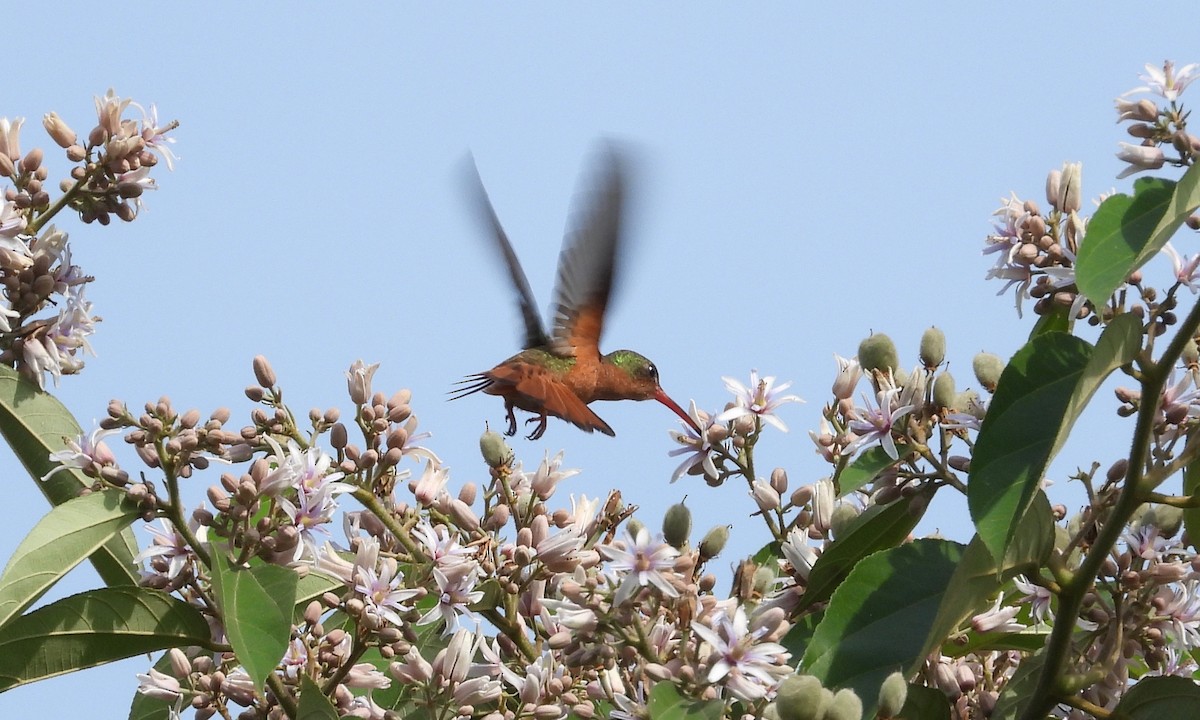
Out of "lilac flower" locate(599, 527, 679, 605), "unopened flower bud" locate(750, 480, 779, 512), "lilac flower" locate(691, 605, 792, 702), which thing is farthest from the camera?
"unopened flower bud" locate(750, 480, 779, 512)

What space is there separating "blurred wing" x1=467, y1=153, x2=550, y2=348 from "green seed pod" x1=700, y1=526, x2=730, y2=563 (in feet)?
7.69

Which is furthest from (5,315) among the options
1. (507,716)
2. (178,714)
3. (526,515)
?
(507,716)

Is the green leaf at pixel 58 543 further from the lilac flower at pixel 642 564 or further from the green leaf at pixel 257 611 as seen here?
the lilac flower at pixel 642 564

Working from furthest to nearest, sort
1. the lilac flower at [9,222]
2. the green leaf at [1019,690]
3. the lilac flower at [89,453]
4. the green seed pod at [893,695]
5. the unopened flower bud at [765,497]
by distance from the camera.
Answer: the lilac flower at [9,222] < the unopened flower bud at [765,497] < the lilac flower at [89,453] < the green leaf at [1019,690] < the green seed pod at [893,695]

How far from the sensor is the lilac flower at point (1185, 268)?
320cm

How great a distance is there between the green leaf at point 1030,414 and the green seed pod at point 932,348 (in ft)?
2.09

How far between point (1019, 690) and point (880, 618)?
0.51m

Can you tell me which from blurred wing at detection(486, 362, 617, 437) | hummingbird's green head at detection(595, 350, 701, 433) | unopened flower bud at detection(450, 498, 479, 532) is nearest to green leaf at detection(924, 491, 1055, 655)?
unopened flower bud at detection(450, 498, 479, 532)

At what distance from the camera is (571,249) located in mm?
5543

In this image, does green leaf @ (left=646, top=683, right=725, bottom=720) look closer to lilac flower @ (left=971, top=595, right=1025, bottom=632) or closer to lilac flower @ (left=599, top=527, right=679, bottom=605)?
lilac flower @ (left=599, top=527, right=679, bottom=605)

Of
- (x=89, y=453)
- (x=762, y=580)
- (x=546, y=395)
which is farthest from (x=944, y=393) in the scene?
(x=546, y=395)

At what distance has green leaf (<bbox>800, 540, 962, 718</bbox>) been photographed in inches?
107

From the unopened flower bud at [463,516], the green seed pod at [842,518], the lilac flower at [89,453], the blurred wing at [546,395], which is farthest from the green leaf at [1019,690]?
the blurred wing at [546,395]

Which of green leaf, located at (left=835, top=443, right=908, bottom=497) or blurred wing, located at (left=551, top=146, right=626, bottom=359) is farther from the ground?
blurred wing, located at (left=551, top=146, right=626, bottom=359)
